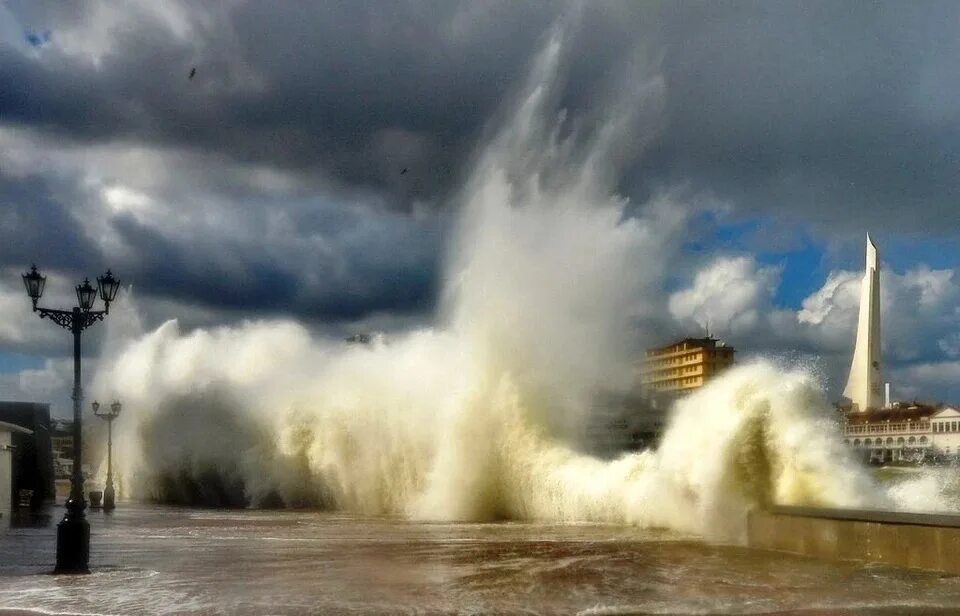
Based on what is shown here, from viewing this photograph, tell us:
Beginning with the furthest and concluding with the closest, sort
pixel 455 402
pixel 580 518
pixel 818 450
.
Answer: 1. pixel 455 402
2. pixel 580 518
3. pixel 818 450

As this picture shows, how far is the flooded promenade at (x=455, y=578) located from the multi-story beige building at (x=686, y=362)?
60.7 m

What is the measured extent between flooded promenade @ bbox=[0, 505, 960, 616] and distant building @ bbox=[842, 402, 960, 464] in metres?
29.9

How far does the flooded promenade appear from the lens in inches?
417

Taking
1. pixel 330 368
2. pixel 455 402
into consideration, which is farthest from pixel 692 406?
pixel 330 368

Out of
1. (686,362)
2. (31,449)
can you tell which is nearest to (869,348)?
(686,362)

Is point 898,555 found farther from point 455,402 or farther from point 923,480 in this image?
point 455,402

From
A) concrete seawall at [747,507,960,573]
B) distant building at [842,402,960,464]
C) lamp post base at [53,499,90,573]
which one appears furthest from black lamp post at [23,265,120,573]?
distant building at [842,402,960,464]

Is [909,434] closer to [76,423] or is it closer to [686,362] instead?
[686,362]

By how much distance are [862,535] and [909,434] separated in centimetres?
4011

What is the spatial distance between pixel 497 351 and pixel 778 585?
18424 mm

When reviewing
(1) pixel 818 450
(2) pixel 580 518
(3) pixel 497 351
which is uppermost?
(3) pixel 497 351

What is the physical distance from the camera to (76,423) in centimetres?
1528

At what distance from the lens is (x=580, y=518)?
84.1 feet

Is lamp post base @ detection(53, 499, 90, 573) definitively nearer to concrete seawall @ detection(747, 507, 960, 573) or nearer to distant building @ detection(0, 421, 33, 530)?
concrete seawall @ detection(747, 507, 960, 573)
